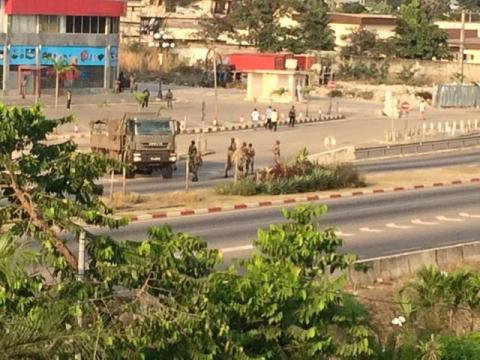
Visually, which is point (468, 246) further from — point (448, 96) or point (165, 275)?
point (448, 96)

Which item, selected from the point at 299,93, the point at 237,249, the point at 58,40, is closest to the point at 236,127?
the point at 58,40

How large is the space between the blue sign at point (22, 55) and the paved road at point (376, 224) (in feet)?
114

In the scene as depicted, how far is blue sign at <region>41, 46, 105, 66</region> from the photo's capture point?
7381 centimetres

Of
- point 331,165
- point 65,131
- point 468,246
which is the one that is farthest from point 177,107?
point 468,246

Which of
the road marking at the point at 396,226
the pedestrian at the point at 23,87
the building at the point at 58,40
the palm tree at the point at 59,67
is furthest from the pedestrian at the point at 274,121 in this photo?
the road marking at the point at 396,226

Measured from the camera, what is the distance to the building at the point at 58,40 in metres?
72.1

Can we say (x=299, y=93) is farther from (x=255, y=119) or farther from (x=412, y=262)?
(x=412, y=262)

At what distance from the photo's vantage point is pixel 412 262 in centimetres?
2694

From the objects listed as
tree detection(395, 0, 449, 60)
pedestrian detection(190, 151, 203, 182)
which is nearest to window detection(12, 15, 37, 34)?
pedestrian detection(190, 151, 203, 182)

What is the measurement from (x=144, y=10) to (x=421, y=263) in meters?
112

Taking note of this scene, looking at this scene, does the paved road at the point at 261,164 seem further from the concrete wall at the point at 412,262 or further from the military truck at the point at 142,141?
the concrete wall at the point at 412,262

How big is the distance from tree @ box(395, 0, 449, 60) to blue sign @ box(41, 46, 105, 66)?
45.7 metres

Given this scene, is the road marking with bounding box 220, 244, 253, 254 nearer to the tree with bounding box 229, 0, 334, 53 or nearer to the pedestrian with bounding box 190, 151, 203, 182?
the pedestrian with bounding box 190, 151, 203, 182

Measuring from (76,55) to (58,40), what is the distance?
1.50 m
